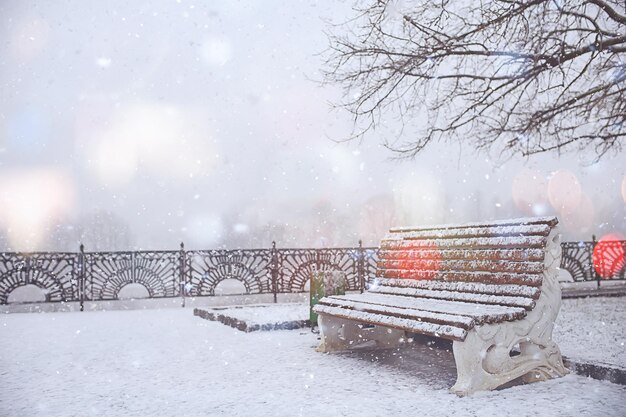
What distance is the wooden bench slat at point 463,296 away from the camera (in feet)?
13.7

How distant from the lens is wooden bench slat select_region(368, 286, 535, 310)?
419 cm

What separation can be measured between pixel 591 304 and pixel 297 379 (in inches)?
312

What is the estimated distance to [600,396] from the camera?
3898 millimetres

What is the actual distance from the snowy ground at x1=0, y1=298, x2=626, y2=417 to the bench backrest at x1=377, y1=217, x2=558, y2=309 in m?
0.78

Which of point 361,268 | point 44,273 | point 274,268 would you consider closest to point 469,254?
point 274,268

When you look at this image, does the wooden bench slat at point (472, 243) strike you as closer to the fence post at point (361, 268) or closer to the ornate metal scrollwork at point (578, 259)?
the fence post at point (361, 268)

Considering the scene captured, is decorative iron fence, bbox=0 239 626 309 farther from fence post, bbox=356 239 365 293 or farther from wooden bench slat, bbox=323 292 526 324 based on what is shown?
wooden bench slat, bbox=323 292 526 324

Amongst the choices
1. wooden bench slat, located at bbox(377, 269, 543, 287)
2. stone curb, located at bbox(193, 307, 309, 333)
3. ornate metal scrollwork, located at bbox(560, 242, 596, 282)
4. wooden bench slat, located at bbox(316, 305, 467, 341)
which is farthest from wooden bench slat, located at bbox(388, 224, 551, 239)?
ornate metal scrollwork, located at bbox(560, 242, 596, 282)

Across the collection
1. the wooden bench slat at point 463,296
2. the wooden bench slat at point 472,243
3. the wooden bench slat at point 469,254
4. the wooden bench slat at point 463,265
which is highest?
the wooden bench slat at point 472,243

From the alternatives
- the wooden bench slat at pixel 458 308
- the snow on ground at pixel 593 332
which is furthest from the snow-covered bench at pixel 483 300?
the snow on ground at pixel 593 332

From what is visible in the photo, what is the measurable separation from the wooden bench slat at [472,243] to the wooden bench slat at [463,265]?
5.8 inches

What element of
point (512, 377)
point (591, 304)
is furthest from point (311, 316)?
point (591, 304)

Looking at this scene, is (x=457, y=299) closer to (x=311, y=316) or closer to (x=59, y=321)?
(x=311, y=316)

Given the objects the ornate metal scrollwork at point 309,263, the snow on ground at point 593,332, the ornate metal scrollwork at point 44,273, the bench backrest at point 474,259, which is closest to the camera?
the bench backrest at point 474,259
